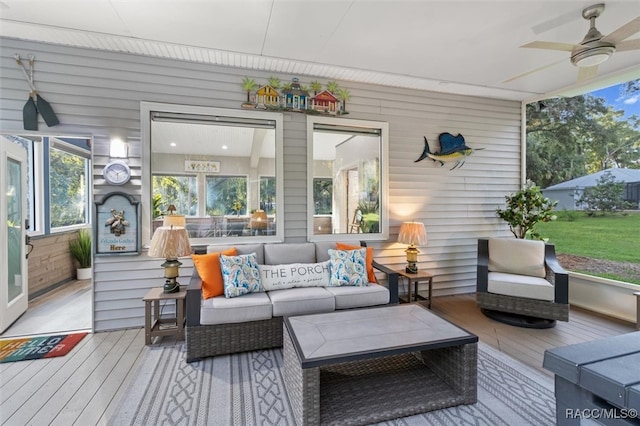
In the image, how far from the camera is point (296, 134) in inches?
155

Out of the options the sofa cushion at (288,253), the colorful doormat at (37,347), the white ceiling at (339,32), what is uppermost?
Result: the white ceiling at (339,32)

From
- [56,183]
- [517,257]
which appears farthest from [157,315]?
[517,257]

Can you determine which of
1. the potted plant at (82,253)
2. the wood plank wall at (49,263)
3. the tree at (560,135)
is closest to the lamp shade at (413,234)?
the tree at (560,135)

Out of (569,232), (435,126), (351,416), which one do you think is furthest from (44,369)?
(569,232)

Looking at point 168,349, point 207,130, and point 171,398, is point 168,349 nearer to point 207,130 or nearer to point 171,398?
point 171,398

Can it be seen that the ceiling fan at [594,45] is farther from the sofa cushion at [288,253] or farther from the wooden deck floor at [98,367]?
the sofa cushion at [288,253]

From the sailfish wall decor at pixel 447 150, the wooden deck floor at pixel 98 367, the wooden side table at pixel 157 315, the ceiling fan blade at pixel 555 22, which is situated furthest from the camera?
the sailfish wall decor at pixel 447 150

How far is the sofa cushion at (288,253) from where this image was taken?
136 inches

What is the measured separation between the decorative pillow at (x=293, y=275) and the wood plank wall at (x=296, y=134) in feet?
2.44

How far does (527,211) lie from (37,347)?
21.2ft

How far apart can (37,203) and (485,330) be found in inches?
268

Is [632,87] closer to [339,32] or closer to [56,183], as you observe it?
[339,32]

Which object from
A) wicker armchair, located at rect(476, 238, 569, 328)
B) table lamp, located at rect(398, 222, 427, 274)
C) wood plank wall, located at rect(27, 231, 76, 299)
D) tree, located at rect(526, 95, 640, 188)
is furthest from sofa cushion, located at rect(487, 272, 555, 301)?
wood plank wall, located at rect(27, 231, 76, 299)

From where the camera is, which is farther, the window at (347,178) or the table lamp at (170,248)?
the window at (347,178)
